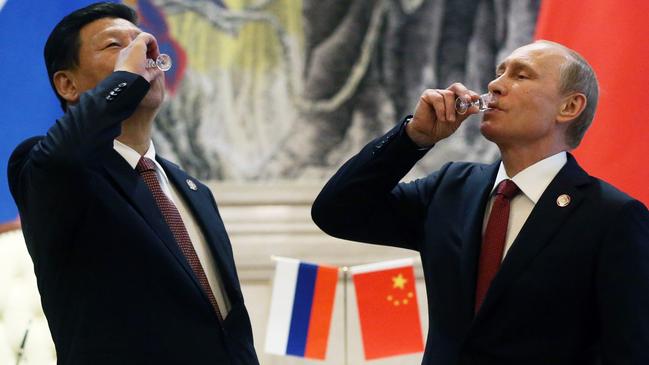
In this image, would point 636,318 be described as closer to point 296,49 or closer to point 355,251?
point 355,251

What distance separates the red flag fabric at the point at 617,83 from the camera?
3.69 metres

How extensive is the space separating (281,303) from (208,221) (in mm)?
2230

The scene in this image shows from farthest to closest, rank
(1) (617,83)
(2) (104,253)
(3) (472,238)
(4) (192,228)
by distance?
(1) (617,83)
(4) (192,228)
(3) (472,238)
(2) (104,253)

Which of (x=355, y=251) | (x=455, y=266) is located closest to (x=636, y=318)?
(x=455, y=266)

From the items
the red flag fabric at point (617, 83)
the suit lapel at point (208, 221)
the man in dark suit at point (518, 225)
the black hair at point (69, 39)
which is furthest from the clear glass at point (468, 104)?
the red flag fabric at point (617, 83)

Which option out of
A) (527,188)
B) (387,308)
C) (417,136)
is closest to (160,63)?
(417,136)

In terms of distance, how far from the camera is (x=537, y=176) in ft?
8.82

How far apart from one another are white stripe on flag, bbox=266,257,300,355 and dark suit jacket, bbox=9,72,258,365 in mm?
2379

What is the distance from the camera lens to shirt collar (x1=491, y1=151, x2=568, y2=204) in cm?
266

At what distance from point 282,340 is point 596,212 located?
8.61ft

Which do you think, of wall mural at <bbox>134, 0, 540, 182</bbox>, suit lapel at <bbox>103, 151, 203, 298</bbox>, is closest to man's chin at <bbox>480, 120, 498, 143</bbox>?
suit lapel at <bbox>103, 151, 203, 298</bbox>

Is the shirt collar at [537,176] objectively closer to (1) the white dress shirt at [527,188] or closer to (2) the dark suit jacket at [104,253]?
(1) the white dress shirt at [527,188]

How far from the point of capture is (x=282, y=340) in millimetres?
4867

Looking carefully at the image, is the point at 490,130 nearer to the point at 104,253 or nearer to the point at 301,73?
the point at 104,253
